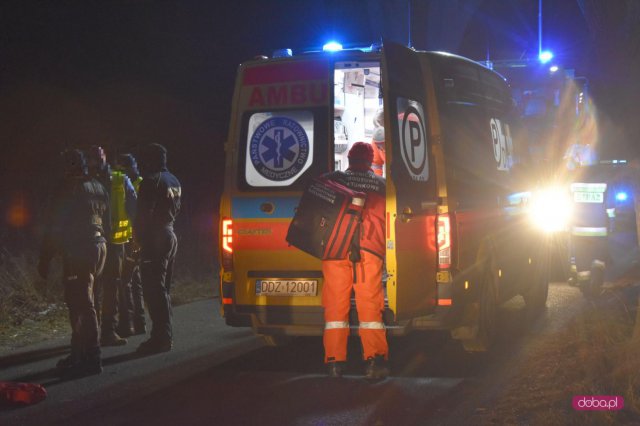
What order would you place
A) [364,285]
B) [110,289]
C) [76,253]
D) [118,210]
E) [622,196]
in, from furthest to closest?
1. [622,196]
2. [118,210]
3. [110,289]
4. [76,253]
5. [364,285]

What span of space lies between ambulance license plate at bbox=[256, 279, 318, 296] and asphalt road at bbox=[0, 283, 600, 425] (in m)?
0.66

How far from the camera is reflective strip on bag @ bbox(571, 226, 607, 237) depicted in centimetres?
1147

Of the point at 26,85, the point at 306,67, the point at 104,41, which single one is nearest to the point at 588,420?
the point at 306,67

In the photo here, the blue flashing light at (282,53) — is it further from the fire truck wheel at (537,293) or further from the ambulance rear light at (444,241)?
the fire truck wheel at (537,293)

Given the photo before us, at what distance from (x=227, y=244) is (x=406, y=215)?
5.21 ft

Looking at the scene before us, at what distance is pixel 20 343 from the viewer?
8.66 metres

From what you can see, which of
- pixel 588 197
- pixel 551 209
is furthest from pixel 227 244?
pixel 588 197

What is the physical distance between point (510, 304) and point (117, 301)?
523cm

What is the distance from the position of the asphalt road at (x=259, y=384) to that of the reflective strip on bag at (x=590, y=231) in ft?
9.04

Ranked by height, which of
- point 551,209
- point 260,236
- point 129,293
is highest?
point 551,209

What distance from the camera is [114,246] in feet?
28.5

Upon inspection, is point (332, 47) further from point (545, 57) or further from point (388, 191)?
point (545, 57)

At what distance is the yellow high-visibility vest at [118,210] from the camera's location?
28.6 feet

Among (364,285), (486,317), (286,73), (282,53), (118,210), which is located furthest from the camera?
(118,210)
